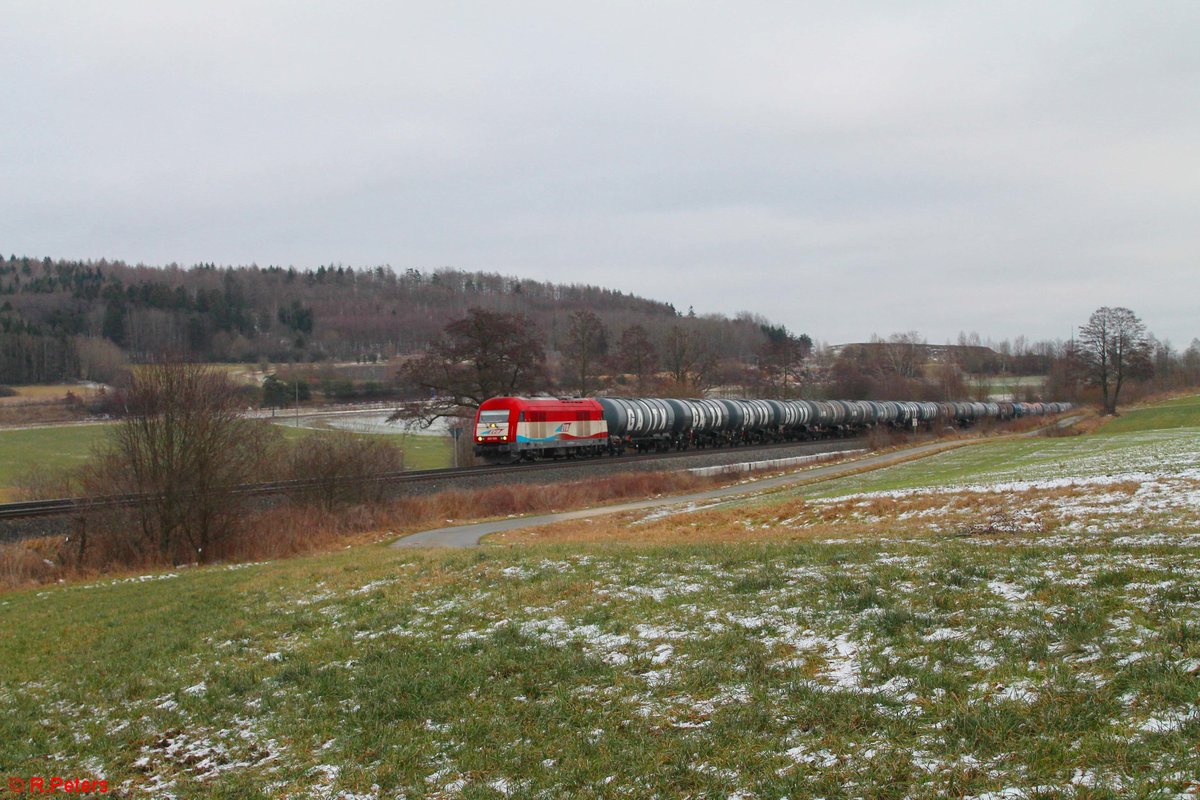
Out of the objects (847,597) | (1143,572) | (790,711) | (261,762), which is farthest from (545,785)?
(1143,572)

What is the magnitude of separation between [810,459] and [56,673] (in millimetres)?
52342

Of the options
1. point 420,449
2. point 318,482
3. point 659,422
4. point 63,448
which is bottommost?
point 420,449

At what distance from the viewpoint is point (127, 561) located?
2572 centimetres

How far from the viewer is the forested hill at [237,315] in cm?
10814

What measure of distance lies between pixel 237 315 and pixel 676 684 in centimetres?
14903

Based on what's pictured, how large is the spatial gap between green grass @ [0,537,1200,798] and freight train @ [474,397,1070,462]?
109 ft

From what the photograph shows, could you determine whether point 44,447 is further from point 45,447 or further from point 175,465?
point 175,465

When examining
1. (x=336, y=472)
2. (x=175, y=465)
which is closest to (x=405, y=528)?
(x=336, y=472)

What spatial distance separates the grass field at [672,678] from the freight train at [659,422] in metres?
31.4

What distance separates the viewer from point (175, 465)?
26438 mm

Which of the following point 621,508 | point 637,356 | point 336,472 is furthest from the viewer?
point 637,356

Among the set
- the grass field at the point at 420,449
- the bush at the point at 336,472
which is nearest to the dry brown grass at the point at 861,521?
the bush at the point at 336,472

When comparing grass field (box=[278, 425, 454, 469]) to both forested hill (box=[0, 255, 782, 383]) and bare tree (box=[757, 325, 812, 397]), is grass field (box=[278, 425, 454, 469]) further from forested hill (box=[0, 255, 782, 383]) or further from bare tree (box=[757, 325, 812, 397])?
bare tree (box=[757, 325, 812, 397])

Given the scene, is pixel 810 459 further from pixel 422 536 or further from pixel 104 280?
pixel 104 280
